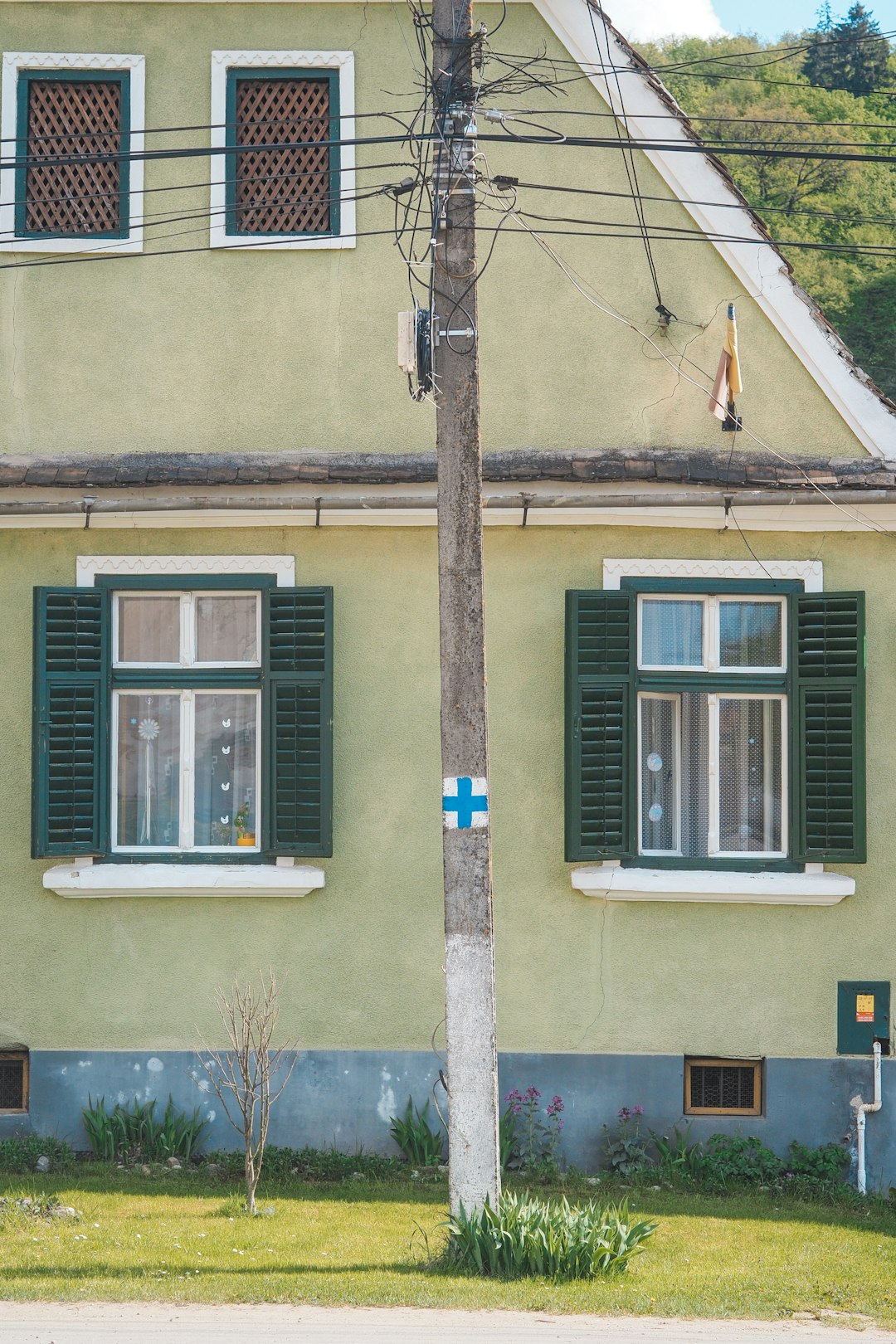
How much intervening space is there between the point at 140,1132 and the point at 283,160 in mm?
6717

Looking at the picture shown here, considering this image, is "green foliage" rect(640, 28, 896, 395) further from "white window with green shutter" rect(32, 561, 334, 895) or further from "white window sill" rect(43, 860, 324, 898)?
"white window sill" rect(43, 860, 324, 898)

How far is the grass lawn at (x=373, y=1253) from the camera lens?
7418mm

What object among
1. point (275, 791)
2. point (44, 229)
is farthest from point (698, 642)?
point (44, 229)

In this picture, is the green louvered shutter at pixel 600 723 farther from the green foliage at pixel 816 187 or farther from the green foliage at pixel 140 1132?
the green foliage at pixel 816 187

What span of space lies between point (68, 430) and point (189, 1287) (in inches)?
229

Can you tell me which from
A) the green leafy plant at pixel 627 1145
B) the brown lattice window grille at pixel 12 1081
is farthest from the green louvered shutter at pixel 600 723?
the brown lattice window grille at pixel 12 1081

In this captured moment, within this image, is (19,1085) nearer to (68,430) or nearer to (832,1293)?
(68,430)

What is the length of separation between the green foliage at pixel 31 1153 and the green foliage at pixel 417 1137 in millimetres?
2149

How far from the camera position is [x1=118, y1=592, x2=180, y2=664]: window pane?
10.8 metres

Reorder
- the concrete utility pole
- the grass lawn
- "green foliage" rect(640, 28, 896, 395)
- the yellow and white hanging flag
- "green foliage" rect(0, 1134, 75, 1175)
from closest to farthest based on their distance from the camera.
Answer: the grass lawn
the concrete utility pole
"green foliage" rect(0, 1134, 75, 1175)
the yellow and white hanging flag
"green foliage" rect(640, 28, 896, 395)

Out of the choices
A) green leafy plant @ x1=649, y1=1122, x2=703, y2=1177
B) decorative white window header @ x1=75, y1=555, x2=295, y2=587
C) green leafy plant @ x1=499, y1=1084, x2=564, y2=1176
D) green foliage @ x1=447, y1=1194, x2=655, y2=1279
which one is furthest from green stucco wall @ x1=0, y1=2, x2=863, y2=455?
green foliage @ x1=447, y1=1194, x2=655, y2=1279

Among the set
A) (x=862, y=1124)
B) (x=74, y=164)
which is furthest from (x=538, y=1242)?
(x=74, y=164)

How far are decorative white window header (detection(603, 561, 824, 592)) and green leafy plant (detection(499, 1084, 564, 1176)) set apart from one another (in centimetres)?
350

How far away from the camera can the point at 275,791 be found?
10.5 metres
